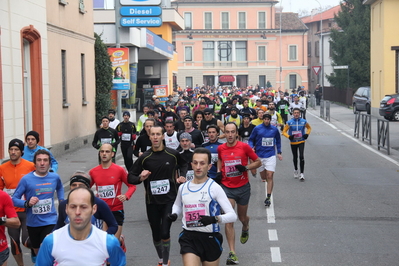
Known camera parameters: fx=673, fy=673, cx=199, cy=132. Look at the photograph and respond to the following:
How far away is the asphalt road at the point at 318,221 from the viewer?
8.60m

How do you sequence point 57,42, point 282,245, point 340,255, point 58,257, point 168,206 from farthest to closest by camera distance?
point 57,42, point 282,245, point 340,255, point 168,206, point 58,257

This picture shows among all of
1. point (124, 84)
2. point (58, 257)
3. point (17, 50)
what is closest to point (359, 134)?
point (124, 84)

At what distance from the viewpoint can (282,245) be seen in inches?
361

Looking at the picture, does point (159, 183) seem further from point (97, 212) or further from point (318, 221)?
point (318, 221)

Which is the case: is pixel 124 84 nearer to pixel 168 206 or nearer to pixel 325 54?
pixel 168 206

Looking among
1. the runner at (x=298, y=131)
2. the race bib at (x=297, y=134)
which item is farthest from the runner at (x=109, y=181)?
the race bib at (x=297, y=134)

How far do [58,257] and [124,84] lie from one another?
22536mm

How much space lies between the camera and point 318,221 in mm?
10820

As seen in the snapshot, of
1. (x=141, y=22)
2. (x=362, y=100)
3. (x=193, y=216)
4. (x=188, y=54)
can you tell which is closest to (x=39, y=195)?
(x=193, y=216)

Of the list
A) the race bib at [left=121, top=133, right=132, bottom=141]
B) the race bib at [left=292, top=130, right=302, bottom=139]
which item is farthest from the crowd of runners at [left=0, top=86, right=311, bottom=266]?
the race bib at [left=121, top=133, right=132, bottom=141]

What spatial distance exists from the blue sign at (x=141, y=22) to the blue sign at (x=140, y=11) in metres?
0.18

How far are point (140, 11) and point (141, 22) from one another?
492 millimetres

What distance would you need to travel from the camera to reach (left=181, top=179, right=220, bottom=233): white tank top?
6.30 meters

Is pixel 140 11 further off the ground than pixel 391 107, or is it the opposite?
pixel 140 11
